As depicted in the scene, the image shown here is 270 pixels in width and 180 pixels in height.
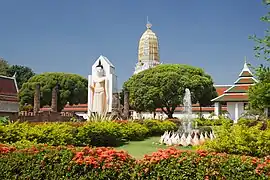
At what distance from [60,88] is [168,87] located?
50.5 feet

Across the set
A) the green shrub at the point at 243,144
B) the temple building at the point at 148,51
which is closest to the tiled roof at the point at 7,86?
the green shrub at the point at 243,144

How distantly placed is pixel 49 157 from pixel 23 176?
53 centimetres

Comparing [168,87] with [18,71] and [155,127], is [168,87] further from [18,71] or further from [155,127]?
[18,71]

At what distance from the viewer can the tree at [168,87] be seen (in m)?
37.3

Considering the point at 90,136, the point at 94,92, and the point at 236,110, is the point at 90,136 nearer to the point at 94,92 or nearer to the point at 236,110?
the point at 94,92

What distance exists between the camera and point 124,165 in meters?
5.46

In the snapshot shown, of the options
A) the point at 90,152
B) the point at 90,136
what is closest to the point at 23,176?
the point at 90,152

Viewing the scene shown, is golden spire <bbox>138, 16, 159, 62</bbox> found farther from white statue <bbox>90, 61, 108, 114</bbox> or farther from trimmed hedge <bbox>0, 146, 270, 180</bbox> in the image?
trimmed hedge <bbox>0, 146, 270, 180</bbox>

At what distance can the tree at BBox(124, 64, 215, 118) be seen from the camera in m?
37.3

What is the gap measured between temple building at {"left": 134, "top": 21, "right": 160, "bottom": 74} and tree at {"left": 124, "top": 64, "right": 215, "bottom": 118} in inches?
1194

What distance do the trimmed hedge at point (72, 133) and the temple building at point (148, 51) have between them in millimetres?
53492

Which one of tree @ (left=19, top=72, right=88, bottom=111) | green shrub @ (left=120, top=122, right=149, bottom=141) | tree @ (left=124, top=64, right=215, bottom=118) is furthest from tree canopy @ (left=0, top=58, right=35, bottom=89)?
green shrub @ (left=120, top=122, right=149, bottom=141)

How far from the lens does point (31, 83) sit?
4391 centimetres

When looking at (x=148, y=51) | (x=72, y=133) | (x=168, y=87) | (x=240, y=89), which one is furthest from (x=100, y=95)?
(x=148, y=51)
